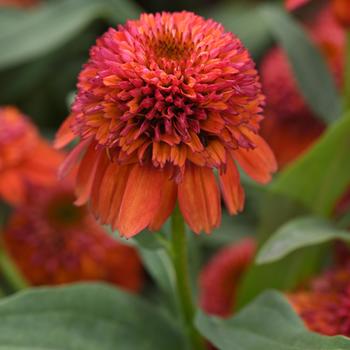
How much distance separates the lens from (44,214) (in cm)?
95

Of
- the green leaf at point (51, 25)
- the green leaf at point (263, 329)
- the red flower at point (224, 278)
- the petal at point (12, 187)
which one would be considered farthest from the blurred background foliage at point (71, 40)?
the green leaf at point (263, 329)

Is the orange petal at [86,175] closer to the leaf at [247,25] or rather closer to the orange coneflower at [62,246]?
the orange coneflower at [62,246]

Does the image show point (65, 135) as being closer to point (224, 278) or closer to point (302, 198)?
point (302, 198)

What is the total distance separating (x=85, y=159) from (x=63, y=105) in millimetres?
662

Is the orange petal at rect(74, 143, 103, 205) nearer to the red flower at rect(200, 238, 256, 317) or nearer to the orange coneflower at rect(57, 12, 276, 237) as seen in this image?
the orange coneflower at rect(57, 12, 276, 237)

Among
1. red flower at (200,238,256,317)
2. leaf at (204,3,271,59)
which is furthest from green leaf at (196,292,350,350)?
leaf at (204,3,271,59)

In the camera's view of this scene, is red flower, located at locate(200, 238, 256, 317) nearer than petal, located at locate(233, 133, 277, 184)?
No

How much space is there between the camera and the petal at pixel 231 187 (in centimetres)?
52

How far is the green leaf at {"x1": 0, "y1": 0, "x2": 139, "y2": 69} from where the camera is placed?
962mm

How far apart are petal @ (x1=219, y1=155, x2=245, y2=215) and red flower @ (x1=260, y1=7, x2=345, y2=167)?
17.9 inches

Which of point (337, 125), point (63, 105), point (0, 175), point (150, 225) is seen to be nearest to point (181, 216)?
point (150, 225)

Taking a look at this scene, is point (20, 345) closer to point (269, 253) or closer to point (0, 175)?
point (269, 253)

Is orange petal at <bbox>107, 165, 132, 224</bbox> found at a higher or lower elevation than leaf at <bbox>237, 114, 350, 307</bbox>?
higher

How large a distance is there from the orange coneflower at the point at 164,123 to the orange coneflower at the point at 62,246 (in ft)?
1.28
